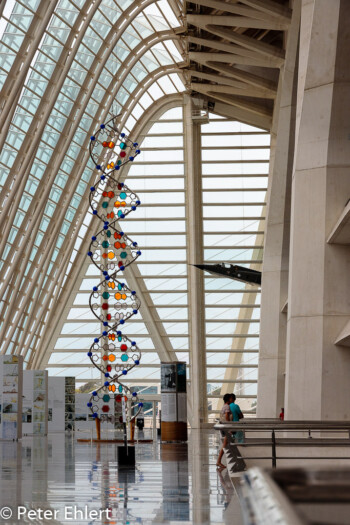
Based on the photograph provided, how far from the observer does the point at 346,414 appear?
51.8 ft

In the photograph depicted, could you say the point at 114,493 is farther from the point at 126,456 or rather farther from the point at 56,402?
the point at 56,402

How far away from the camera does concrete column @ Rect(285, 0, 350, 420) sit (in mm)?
16031

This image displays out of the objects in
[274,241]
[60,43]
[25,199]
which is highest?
[60,43]

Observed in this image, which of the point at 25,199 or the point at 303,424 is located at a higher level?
the point at 25,199

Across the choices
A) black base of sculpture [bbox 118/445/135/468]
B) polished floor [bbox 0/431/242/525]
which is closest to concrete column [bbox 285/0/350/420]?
polished floor [bbox 0/431/242/525]

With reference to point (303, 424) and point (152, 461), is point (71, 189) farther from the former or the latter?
point (303, 424)

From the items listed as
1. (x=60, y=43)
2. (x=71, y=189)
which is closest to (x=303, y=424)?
(x=60, y=43)

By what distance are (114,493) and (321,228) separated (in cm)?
824

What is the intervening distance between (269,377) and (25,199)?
14970 millimetres

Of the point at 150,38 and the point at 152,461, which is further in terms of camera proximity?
the point at 150,38

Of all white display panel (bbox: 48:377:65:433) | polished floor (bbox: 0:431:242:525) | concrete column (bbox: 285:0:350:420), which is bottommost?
polished floor (bbox: 0:431:242:525)

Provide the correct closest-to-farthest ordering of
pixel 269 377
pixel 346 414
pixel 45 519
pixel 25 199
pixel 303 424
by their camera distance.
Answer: pixel 45 519
pixel 303 424
pixel 346 414
pixel 269 377
pixel 25 199

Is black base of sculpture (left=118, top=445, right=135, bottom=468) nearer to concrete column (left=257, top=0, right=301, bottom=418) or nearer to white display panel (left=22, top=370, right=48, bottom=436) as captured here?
concrete column (left=257, top=0, right=301, bottom=418)

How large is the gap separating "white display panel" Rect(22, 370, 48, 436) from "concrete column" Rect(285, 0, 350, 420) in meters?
19.0
